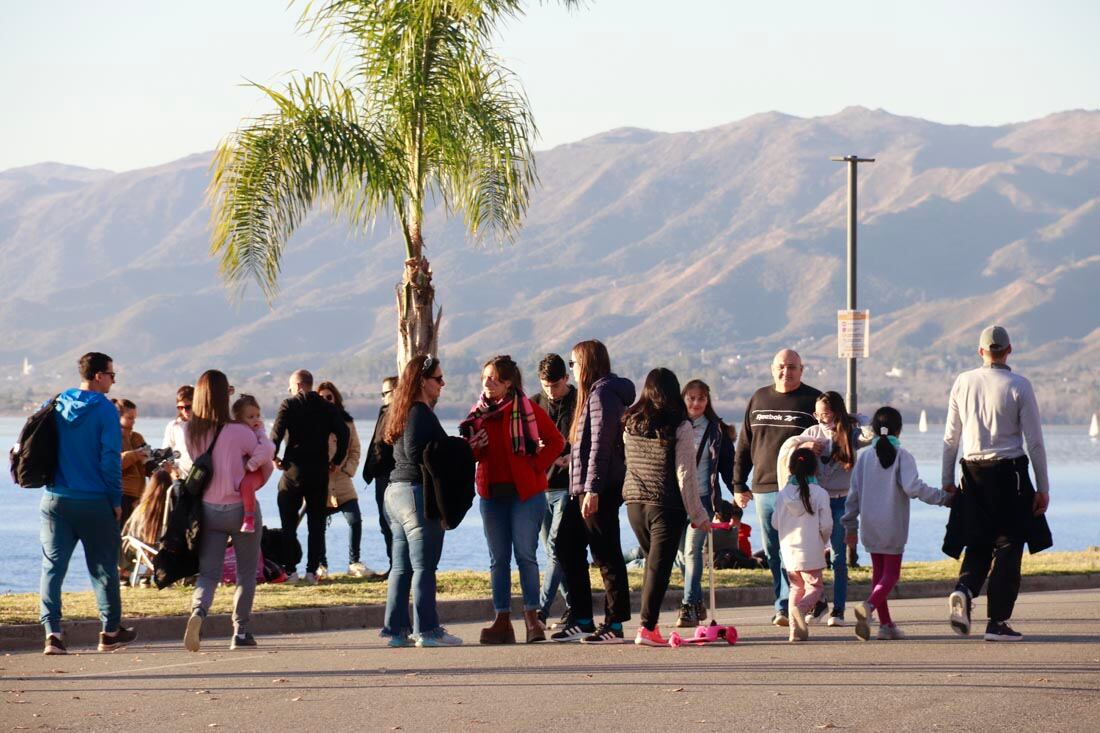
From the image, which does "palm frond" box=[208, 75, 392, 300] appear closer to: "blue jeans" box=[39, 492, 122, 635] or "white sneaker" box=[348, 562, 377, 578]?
"white sneaker" box=[348, 562, 377, 578]

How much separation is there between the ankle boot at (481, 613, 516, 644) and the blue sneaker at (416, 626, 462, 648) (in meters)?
0.19

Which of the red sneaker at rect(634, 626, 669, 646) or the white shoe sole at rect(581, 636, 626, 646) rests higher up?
the red sneaker at rect(634, 626, 669, 646)

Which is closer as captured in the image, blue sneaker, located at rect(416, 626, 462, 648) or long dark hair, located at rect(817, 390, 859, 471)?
blue sneaker, located at rect(416, 626, 462, 648)

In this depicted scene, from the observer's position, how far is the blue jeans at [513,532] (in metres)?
11.7

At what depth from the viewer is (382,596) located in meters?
14.8

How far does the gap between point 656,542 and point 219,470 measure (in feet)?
9.31

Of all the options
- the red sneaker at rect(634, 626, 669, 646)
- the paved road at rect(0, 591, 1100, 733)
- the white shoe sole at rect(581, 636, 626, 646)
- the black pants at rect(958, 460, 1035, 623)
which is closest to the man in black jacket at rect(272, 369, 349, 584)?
the paved road at rect(0, 591, 1100, 733)

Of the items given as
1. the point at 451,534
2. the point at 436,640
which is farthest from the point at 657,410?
the point at 451,534

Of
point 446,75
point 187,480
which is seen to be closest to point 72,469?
point 187,480

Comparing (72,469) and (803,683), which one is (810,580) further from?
(72,469)

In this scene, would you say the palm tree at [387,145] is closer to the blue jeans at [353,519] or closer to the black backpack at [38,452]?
the blue jeans at [353,519]

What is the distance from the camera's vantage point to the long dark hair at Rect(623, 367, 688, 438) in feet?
37.3

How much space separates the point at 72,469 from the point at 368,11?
29.1 ft

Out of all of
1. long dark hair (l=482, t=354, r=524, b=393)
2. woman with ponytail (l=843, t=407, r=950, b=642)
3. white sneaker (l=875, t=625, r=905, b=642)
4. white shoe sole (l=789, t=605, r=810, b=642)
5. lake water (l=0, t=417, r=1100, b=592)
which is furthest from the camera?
lake water (l=0, t=417, r=1100, b=592)
